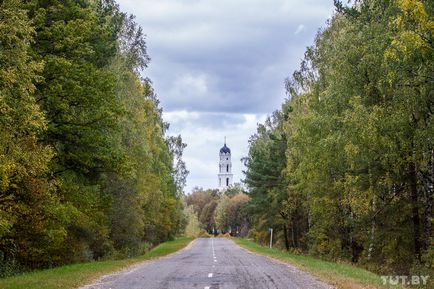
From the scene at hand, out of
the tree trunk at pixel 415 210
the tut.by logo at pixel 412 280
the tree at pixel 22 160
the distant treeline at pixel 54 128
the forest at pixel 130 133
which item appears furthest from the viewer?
the tree trunk at pixel 415 210

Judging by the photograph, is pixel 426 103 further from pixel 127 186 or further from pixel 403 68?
pixel 127 186

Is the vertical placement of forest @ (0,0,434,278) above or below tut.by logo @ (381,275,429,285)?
above

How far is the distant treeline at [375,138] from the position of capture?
59.8 ft

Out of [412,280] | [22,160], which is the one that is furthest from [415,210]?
[22,160]

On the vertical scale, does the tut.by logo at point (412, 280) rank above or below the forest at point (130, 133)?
below

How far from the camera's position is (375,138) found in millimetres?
20938

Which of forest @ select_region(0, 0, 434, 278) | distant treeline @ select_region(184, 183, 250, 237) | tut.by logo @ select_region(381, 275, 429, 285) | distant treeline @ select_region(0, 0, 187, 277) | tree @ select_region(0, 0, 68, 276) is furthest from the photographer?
distant treeline @ select_region(184, 183, 250, 237)

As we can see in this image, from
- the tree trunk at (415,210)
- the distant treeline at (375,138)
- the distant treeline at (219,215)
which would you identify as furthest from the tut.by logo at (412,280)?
the distant treeline at (219,215)

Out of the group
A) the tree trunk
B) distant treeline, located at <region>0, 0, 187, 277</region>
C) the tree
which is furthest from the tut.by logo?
the tree

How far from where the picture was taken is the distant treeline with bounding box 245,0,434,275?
59.8 ft

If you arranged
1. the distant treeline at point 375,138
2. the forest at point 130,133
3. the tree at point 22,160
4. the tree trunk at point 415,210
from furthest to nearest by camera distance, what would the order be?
the tree trunk at point 415,210
the distant treeline at point 375,138
the forest at point 130,133
the tree at point 22,160

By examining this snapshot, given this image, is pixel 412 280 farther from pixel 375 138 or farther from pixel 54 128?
pixel 54 128

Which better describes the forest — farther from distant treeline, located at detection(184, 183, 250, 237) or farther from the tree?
distant treeline, located at detection(184, 183, 250, 237)

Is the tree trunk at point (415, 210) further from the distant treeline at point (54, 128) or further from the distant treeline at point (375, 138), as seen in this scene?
the distant treeline at point (54, 128)
